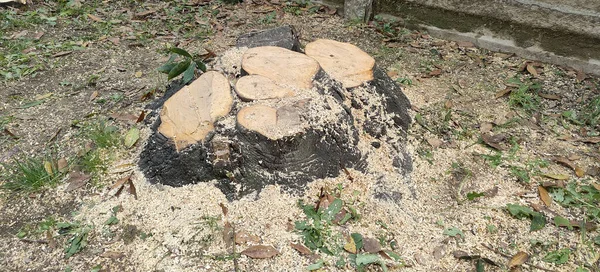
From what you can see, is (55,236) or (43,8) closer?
(55,236)

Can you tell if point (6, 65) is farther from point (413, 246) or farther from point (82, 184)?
point (413, 246)

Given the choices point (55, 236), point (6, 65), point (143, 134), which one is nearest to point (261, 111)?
point (143, 134)

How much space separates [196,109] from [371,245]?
1029 millimetres

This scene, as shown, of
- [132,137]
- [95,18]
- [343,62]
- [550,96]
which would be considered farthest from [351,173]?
[95,18]

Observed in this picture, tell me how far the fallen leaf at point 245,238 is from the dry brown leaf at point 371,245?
482mm

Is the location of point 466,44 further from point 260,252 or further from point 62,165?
point 62,165

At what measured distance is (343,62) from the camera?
2.49 meters

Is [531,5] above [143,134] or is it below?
above

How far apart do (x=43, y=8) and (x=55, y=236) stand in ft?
10.7

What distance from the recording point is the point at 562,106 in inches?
125

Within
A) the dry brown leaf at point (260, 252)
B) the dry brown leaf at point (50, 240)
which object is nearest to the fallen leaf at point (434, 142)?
the dry brown leaf at point (260, 252)

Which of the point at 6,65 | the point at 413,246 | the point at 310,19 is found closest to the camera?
the point at 413,246

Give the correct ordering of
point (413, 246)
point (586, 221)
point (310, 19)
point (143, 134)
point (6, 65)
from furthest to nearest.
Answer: point (310, 19)
point (6, 65)
point (143, 134)
point (586, 221)
point (413, 246)

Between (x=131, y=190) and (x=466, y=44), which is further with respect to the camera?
(x=466, y=44)
